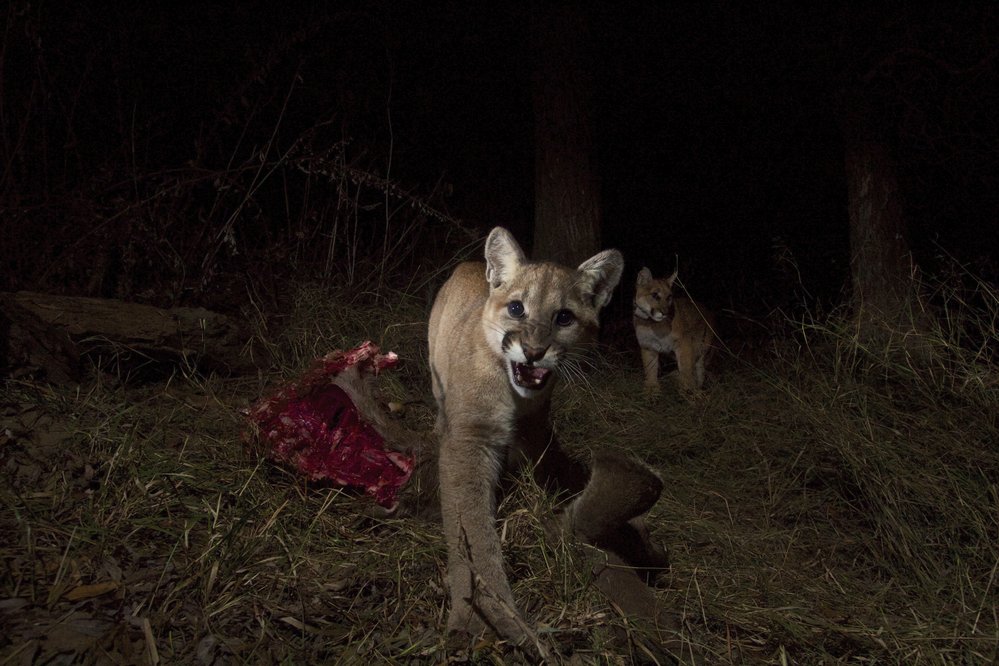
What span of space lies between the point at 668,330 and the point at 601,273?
3.14 m

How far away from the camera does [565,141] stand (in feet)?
20.5

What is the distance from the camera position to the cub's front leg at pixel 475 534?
2684 mm

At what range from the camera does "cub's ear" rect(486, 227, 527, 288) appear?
3.74 m

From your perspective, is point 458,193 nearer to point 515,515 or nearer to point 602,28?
point 602,28

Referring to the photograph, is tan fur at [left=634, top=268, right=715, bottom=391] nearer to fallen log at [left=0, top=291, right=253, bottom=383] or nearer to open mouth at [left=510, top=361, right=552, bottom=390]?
open mouth at [left=510, top=361, right=552, bottom=390]

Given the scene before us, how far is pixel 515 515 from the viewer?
3.37 meters

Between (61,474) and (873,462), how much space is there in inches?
147

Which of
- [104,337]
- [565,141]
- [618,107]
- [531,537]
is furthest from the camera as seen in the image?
[618,107]

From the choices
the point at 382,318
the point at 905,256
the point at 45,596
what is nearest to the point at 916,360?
the point at 905,256

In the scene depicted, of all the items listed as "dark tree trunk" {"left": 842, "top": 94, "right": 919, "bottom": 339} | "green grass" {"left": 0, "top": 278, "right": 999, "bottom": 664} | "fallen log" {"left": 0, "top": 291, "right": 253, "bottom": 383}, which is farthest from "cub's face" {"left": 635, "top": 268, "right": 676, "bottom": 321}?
"fallen log" {"left": 0, "top": 291, "right": 253, "bottom": 383}

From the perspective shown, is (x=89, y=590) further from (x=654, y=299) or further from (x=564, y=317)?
(x=654, y=299)

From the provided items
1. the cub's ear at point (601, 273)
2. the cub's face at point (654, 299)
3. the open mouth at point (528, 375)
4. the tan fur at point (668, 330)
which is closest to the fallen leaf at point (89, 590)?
the open mouth at point (528, 375)

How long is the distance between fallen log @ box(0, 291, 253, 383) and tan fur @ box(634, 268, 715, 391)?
138 inches

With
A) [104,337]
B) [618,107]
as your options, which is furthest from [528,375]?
[618,107]
